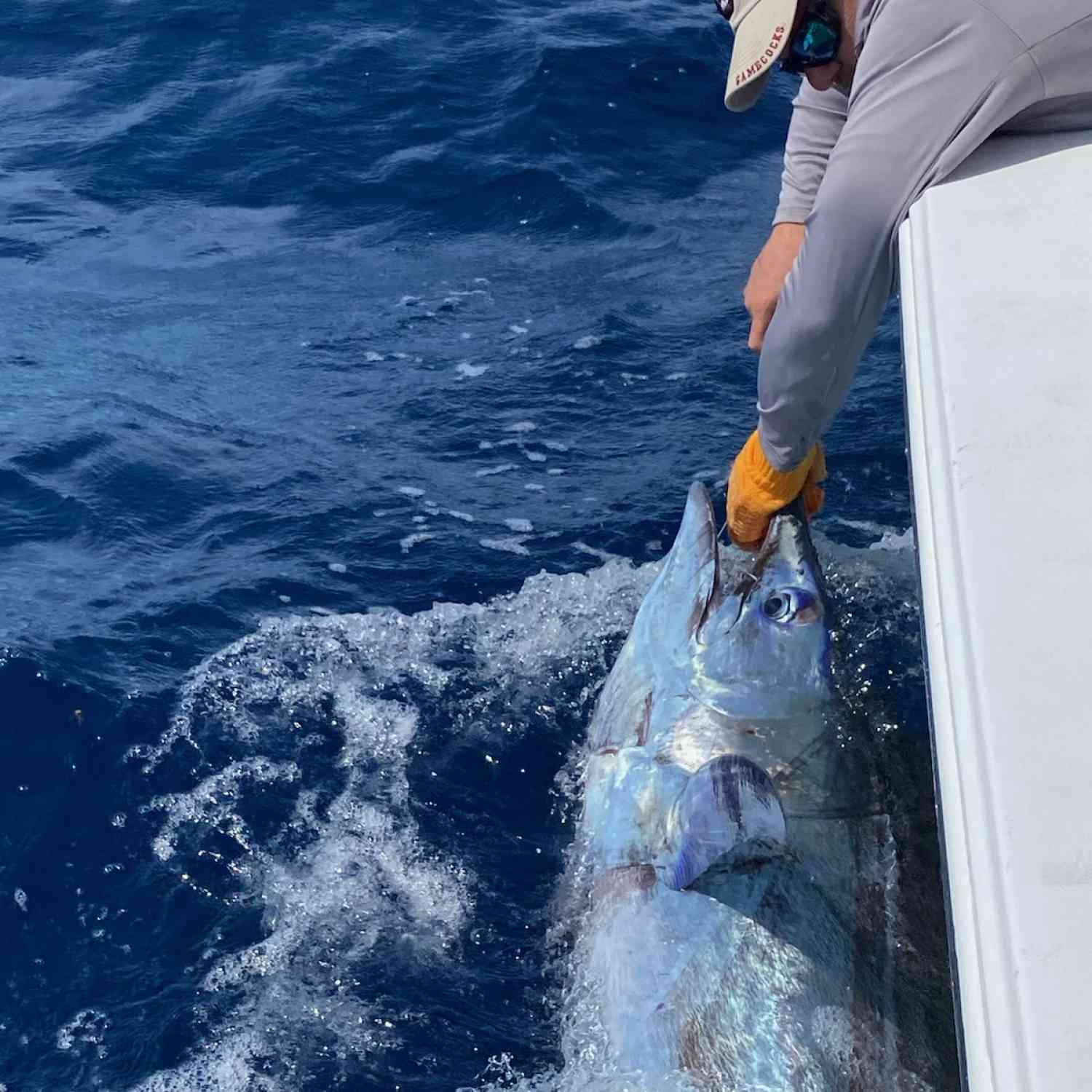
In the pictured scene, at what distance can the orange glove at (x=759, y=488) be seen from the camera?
317 centimetres

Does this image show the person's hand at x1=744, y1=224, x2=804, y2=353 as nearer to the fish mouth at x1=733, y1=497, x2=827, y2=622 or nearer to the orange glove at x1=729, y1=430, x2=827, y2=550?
the orange glove at x1=729, y1=430, x2=827, y2=550

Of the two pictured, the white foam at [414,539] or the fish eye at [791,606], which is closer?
the fish eye at [791,606]

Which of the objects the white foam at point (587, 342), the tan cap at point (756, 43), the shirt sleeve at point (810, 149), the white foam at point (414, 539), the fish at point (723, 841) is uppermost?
the tan cap at point (756, 43)

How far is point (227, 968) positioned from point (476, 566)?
5.66 ft

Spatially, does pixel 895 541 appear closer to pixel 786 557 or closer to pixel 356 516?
pixel 786 557

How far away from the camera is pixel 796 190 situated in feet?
10.5

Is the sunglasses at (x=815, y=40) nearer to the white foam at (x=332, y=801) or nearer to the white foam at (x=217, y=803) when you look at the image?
the white foam at (x=332, y=801)

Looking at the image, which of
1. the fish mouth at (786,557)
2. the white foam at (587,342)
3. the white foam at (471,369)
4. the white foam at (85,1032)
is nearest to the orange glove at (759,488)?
the fish mouth at (786,557)

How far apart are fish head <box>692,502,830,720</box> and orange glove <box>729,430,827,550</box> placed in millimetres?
49

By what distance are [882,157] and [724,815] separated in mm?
1349

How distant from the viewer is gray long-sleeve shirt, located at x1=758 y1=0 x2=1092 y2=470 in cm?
240

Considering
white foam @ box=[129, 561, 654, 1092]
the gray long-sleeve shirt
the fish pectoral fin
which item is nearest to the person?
the gray long-sleeve shirt

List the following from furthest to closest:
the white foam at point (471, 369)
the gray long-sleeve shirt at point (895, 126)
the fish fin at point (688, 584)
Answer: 1. the white foam at point (471, 369)
2. the fish fin at point (688, 584)
3. the gray long-sleeve shirt at point (895, 126)

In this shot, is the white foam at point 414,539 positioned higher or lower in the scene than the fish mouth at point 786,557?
lower
